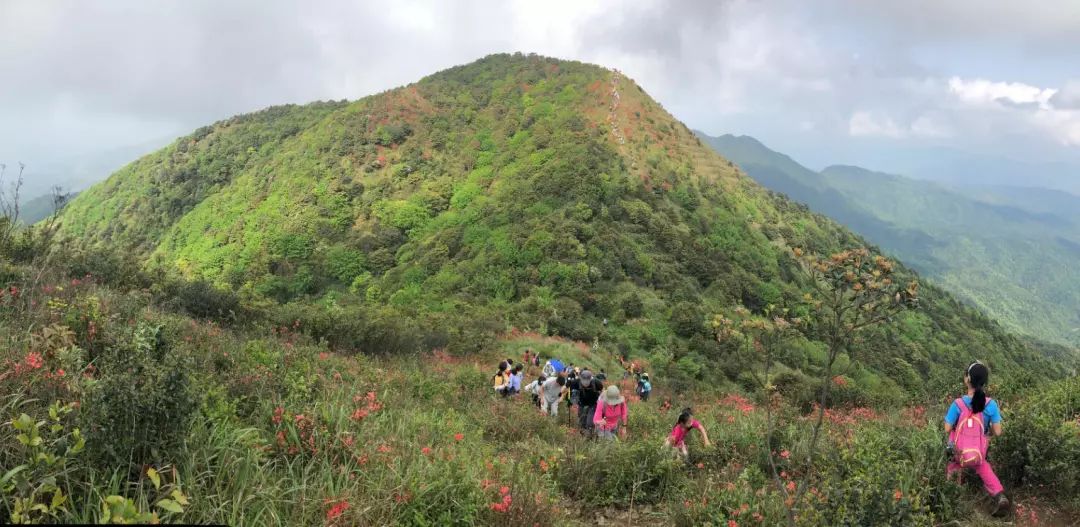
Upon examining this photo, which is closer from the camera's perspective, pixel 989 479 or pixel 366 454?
pixel 366 454

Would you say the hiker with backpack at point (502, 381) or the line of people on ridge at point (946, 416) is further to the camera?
the hiker with backpack at point (502, 381)

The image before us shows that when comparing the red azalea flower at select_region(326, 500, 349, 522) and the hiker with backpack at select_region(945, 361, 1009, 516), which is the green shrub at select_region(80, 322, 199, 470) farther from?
the hiker with backpack at select_region(945, 361, 1009, 516)

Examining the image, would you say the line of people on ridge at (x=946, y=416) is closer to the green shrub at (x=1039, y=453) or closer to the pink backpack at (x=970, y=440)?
the pink backpack at (x=970, y=440)

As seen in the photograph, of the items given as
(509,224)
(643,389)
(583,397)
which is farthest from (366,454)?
(509,224)

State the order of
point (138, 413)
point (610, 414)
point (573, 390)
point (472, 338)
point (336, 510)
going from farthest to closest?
point (472, 338) → point (573, 390) → point (610, 414) → point (336, 510) → point (138, 413)

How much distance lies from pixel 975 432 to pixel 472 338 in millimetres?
15414

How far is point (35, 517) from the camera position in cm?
283

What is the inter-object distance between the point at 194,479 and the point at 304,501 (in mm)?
700

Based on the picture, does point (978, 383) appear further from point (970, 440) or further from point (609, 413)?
point (609, 413)

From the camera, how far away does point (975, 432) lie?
4910 mm

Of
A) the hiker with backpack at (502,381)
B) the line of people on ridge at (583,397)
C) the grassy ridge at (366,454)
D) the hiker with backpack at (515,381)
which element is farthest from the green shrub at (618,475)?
the hiker with backpack at (515,381)

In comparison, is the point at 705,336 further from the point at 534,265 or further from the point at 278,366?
the point at 278,366

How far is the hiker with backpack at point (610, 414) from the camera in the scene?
289 inches

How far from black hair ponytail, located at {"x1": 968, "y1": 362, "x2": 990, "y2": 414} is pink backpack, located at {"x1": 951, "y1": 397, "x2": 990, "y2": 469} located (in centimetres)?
Answer: 6
